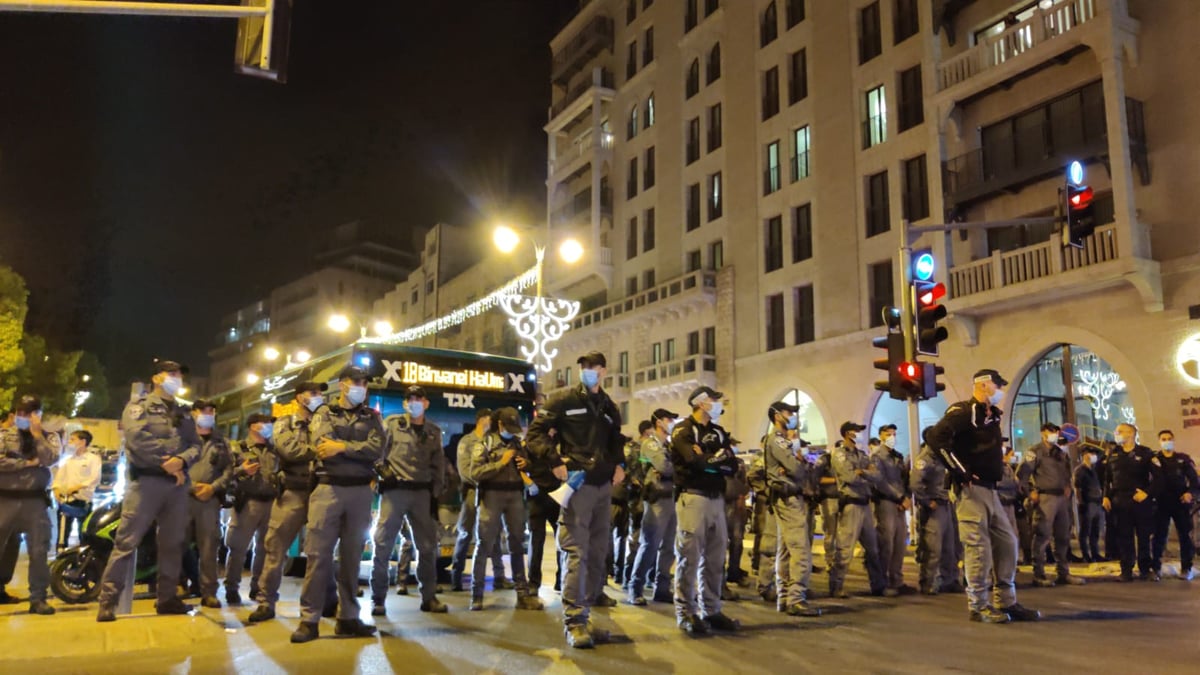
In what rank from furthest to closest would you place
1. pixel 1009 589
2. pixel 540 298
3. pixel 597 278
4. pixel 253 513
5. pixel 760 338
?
pixel 597 278 → pixel 760 338 → pixel 540 298 → pixel 253 513 → pixel 1009 589

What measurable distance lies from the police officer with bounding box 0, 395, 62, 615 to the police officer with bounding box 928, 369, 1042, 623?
8829 mm

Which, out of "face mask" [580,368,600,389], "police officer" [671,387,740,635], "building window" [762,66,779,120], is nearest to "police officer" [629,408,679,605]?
"police officer" [671,387,740,635]

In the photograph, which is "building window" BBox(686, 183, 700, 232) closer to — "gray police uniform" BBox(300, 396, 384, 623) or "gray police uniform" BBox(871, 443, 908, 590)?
"gray police uniform" BBox(871, 443, 908, 590)

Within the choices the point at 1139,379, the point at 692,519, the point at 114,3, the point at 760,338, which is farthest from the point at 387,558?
the point at 760,338

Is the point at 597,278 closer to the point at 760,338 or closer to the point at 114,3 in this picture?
the point at 760,338

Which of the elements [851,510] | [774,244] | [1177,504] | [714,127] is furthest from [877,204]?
[851,510]

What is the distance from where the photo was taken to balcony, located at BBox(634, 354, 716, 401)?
109 ft

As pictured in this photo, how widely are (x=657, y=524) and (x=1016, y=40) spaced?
18539mm

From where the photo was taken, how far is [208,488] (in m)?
9.12

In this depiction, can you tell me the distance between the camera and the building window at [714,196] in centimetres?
3497

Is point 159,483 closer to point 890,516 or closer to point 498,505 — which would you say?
point 498,505

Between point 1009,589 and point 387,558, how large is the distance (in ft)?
19.5

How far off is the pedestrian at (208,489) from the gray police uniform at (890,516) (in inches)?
301

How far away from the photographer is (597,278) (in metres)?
42.3
